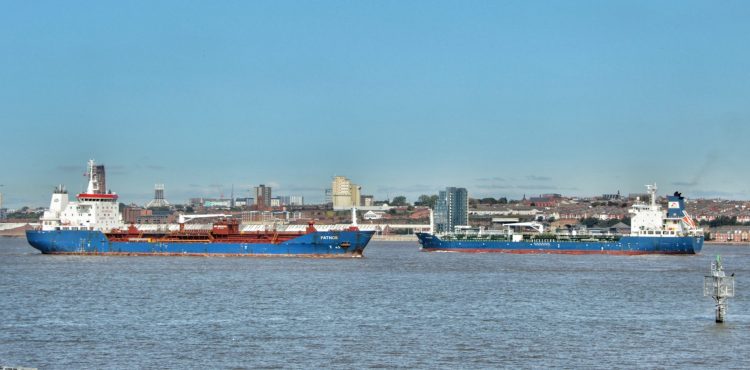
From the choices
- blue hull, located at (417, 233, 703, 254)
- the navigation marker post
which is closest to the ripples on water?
the navigation marker post

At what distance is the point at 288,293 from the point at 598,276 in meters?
22.0

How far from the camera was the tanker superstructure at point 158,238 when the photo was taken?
257 ft

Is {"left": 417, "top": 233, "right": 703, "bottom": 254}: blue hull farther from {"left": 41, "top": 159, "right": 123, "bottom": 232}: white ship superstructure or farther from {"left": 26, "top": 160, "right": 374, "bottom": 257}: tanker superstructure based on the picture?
{"left": 41, "top": 159, "right": 123, "bottom": 232}: white ship superstructure

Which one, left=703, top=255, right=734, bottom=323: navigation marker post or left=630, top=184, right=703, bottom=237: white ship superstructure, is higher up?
left=630, top=184, right=703, bottom=237: white ship superstructure

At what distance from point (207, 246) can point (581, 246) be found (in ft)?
111

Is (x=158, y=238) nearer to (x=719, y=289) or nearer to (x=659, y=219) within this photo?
(x=659, y=219)

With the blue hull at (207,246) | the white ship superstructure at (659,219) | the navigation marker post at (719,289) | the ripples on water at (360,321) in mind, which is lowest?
the ripples on water at (360,321)

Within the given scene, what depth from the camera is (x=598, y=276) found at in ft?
201

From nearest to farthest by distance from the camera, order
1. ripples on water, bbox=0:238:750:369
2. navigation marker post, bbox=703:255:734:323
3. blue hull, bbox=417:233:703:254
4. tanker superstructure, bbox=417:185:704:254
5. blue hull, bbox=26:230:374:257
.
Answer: ripples on water, bbox=0:238:750:369 < navigation marker post, bbox=703:255:734:323 < blue hull, bbox=26:230:374:257 < blue hull, bbox=417:233:703:254 < tanker superstructure, bbox=417:185:704:254

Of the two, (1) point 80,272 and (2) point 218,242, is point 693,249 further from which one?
(1) point 80,272

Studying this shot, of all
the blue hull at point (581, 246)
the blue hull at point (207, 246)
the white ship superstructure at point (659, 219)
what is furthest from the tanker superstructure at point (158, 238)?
the white ship superstructure at point (659, 219)

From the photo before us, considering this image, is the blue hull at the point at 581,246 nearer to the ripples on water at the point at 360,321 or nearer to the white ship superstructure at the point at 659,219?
the white ship superstructure at the point at 659,219

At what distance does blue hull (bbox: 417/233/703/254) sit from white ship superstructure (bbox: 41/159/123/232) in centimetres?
3221

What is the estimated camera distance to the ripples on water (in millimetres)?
28141
